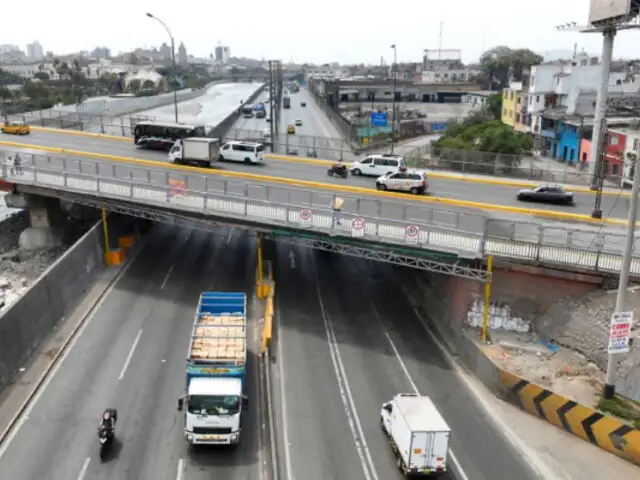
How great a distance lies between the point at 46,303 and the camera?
28.9 metres

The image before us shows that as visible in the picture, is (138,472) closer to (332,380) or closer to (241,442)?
(241,442)

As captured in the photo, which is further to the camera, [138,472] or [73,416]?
[73,416]

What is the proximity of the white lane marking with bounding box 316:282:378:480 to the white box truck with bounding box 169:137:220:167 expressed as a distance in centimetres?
1697

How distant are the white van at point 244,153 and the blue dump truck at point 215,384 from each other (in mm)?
22438

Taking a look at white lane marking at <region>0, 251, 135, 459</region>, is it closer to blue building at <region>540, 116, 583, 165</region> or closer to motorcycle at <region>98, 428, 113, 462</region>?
motorcycle at <region>98, 428, 113, 462</region>

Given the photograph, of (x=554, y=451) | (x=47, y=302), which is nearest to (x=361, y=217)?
(x=554, y=451)

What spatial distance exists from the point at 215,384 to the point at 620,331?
1394 centimetres

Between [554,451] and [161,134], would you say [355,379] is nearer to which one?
[554,451]

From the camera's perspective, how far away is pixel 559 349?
26.7 m

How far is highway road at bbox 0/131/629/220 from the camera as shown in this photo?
3696 cm

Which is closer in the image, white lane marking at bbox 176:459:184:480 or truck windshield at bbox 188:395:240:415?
white lane marking at bbox 176:459:184:480

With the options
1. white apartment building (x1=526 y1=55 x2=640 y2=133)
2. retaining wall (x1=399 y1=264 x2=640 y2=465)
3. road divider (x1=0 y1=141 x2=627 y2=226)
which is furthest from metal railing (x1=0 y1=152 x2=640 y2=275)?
white apartment building (x1=526 y1=55 x2=640 y2=133)

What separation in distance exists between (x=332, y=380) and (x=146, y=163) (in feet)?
82.8

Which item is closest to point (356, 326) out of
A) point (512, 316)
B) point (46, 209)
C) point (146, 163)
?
point (512, 316)
